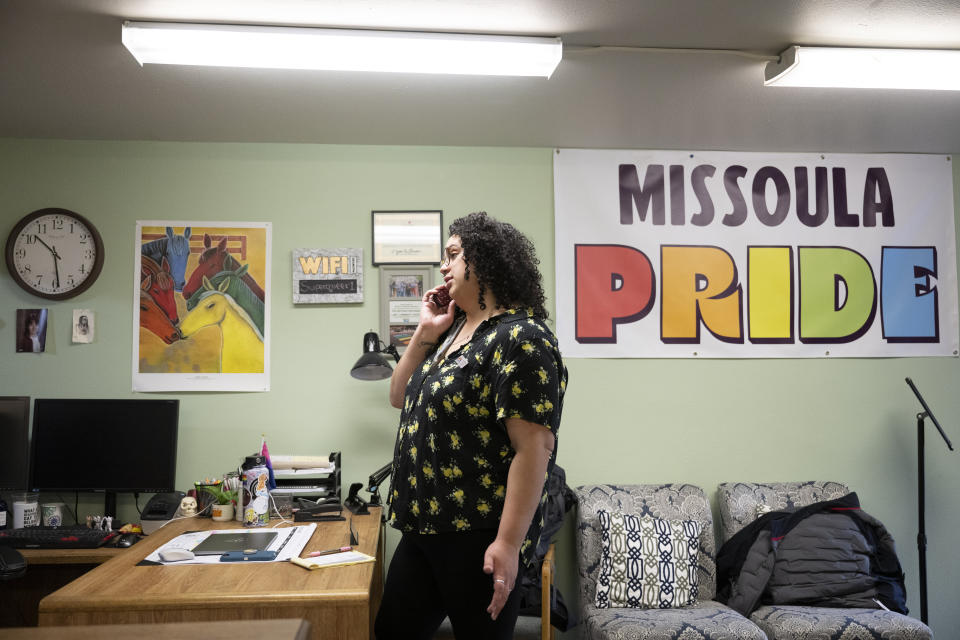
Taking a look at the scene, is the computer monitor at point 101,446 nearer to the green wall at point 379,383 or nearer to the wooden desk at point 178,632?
the green wall at point 379,383

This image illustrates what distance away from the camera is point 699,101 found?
267 cm

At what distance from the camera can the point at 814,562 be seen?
2730 millimetres

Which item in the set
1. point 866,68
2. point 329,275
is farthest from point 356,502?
point 866,68

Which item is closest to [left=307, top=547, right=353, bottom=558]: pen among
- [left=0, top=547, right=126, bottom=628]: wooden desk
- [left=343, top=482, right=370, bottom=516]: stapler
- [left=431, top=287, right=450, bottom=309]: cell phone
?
[left=343, top=482, right=370, bottom=516]: stapler

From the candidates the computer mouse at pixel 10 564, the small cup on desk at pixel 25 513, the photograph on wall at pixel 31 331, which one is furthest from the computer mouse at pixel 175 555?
the photograph on wall at pixel 31 331

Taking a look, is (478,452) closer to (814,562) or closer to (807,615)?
(807,615)

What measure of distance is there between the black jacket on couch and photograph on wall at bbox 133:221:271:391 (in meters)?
2.18

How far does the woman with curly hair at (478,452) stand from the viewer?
150cm

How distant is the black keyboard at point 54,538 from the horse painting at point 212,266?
1.03 metres

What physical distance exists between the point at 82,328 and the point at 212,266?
62 cm

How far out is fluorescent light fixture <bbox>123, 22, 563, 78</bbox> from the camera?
206cm

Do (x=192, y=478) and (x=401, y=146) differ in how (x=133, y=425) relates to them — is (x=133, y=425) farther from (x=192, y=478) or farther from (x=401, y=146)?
(x=401, y=146)

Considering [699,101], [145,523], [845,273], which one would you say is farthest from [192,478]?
[845,273]

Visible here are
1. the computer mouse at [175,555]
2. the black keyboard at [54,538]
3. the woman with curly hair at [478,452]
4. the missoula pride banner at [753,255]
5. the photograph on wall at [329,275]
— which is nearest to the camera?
the woman with curly hair at [478,452]
